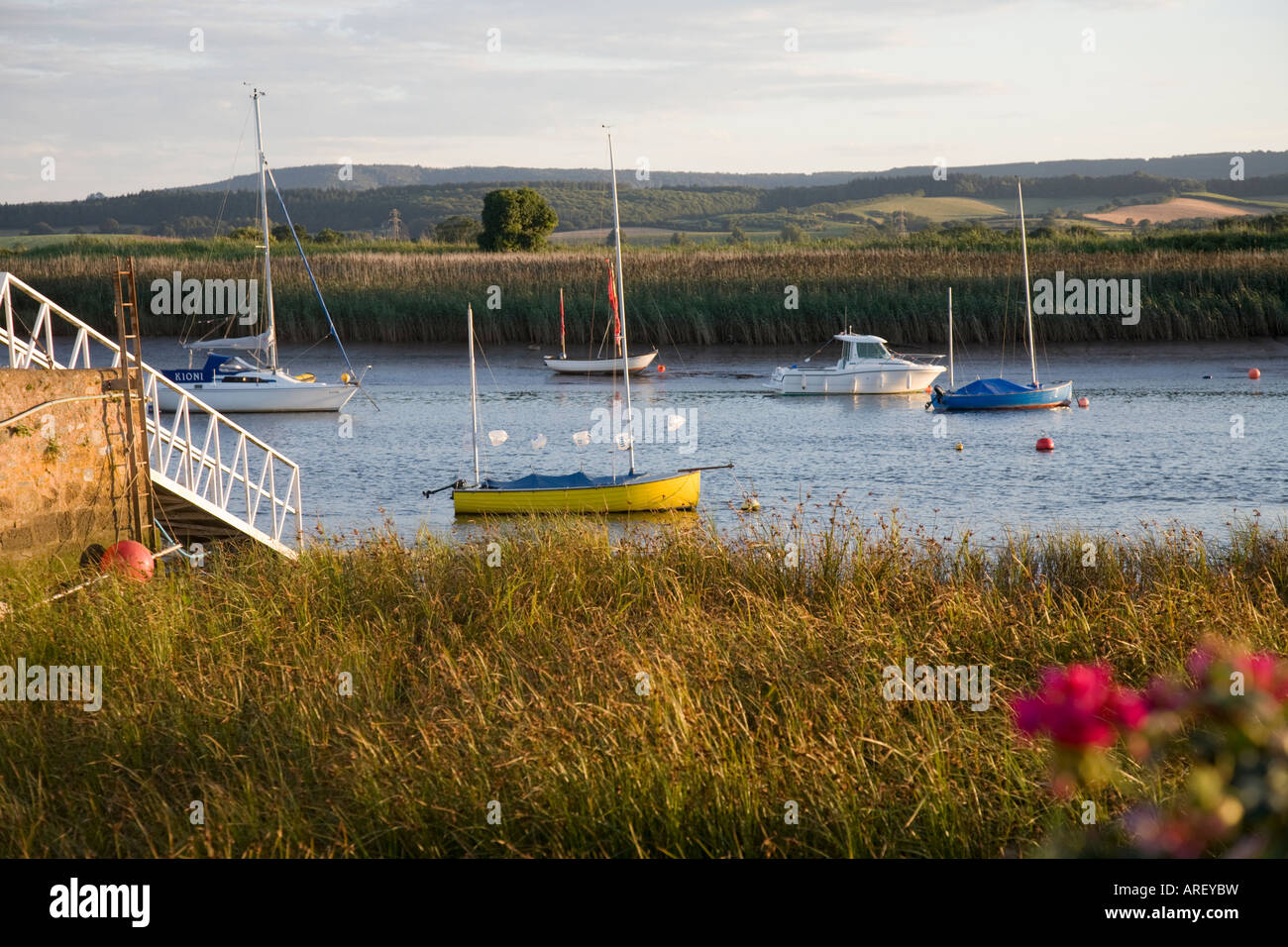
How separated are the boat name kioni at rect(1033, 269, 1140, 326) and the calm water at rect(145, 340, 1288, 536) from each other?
2.16 metres

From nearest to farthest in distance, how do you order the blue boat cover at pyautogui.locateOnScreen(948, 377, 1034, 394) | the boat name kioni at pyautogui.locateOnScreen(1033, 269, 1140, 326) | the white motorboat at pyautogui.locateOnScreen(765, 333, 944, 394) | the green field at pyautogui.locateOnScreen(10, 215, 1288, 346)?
the blue boat cover at pyautogui.locateOnScreen(948, 377, 1034, 394) → the white motorboat at pyautogui.locateOnScreen(765, 333, 944, 394) → the boat name kioni at pyautogui.locateOnScreen(1033, 269, 1140, 326) → the green field at pyautogui.locateOnScreen(10, 215, 1288, 346)

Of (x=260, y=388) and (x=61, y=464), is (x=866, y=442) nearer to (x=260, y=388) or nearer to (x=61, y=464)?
(x=260, y=388)

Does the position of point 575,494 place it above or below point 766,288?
below

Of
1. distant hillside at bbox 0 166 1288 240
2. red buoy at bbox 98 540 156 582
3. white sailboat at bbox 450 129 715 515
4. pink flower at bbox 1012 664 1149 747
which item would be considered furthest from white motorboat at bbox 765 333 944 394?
distant hillside at bbox 0 166 1288 240

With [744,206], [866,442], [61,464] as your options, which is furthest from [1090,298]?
[744,206]

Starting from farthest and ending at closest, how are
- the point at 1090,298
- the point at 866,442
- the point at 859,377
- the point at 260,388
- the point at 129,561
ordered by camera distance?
the point at 1090,298 < the point at 859,377 < the point at 260,388 < the point at 866,442 < the point at 129,561

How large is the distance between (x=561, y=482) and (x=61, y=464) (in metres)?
7.86

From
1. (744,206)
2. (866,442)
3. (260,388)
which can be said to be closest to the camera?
(866,442)

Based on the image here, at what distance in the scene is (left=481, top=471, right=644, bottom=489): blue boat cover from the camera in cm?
1805

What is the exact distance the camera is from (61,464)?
11.5m

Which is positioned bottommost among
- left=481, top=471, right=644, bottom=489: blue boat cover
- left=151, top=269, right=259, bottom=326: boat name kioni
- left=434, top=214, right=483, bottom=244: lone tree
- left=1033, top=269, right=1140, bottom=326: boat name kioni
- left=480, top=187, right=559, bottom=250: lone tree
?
left=481, top=471, right=644, bottom=489: blue boat cover

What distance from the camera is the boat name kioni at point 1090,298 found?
150 ft

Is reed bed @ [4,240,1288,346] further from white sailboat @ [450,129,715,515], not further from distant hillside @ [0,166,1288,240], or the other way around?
distant hillside @ [0,166,1288,240]
